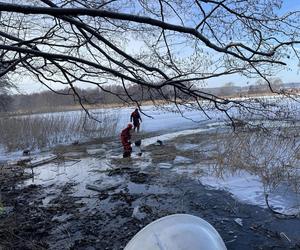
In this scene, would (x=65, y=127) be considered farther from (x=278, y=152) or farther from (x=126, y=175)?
(x=278, y=152)

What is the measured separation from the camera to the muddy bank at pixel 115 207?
18.9 ft

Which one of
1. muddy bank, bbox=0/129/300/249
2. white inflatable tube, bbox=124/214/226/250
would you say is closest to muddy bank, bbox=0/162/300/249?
muddy bank, bbox=0/129/300/249

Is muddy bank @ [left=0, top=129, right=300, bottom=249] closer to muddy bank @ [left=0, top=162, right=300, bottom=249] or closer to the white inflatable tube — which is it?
muddy bank @ [left=0, top=162, right=300, bottom=249]

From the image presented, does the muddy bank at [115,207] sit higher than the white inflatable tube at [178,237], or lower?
lower

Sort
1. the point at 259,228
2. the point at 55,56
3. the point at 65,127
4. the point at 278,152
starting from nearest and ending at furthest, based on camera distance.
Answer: the point at 55,56 → the point at 259,228 → the point at 278,152 → the point at 65,127

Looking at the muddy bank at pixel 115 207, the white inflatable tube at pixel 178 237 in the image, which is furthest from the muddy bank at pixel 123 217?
the white inflatable tube at pixel 178 237

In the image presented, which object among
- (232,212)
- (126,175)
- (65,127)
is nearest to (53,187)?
(126,175)

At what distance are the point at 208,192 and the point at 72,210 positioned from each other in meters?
3.12

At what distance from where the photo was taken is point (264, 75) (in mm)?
5453

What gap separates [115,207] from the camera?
751 cm

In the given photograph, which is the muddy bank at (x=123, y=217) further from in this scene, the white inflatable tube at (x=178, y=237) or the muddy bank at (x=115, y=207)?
the white inflatable tube at (x=178, y=237)

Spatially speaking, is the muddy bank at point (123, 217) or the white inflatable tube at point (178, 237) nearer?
the white inflatable tube at point (178, 237)

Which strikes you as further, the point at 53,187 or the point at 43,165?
the point at 43,165

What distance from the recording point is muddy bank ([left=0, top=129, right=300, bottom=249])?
18.9 ft
